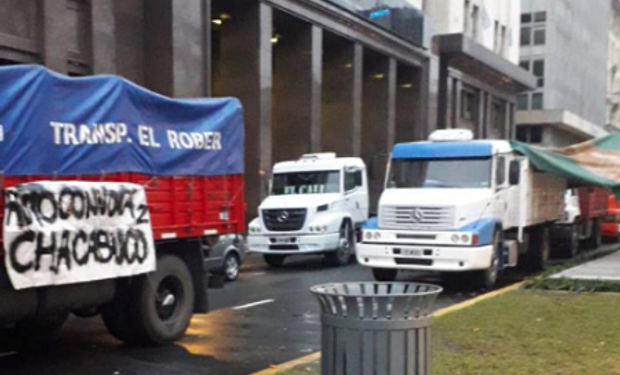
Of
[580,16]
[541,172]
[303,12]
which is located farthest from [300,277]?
[580,16]

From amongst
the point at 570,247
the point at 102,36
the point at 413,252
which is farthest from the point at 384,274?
the point at 102,36

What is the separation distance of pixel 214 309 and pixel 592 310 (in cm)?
547

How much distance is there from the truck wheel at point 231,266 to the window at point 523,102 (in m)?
55.3

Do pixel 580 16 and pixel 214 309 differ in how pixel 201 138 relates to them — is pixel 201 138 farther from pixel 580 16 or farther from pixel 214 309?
pixel 580 16

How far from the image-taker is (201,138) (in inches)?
366

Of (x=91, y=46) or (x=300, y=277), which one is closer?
(x=300, y=277)

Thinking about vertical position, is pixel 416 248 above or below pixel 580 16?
below

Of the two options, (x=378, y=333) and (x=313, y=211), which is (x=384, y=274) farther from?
(x=378, y=333)

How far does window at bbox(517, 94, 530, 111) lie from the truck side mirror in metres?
53.9

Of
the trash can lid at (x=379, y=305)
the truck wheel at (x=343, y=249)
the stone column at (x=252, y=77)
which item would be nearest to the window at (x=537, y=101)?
the stone column at (x=252, y=77)

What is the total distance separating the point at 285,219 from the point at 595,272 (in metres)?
7.21

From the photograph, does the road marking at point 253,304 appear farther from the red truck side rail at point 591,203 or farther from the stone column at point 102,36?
the red truck side rail at point 591,203

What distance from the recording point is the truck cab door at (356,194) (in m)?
18.5

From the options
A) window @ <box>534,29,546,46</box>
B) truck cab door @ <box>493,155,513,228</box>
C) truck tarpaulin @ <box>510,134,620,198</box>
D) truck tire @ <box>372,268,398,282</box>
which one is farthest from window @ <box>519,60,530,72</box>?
truck tire @ <box>372,268,398,282</box>
